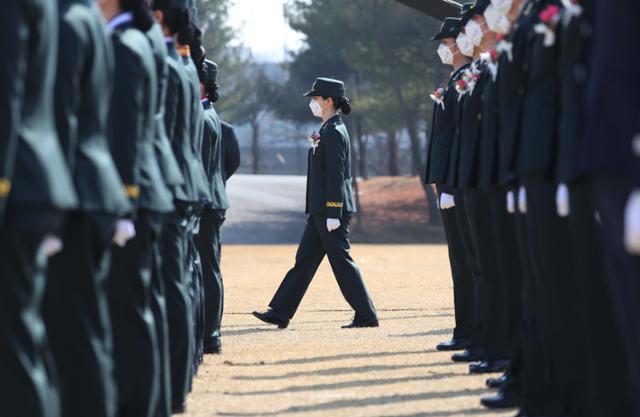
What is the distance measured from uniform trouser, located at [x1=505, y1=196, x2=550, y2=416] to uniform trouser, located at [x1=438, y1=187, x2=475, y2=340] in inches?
147

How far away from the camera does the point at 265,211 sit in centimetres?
4769

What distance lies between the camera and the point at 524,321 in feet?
24.4

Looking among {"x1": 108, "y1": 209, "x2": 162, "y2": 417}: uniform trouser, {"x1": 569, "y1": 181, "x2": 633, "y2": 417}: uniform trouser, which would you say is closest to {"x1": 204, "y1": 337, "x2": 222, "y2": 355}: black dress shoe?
{"x1": 108, "y1": 209, "x2": 162, "y2": 417}: uniform trouser

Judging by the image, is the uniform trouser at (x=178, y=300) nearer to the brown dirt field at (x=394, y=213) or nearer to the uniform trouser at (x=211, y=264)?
the uniform trouser at (x=211, y=264)

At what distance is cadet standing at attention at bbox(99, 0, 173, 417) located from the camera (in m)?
6.23

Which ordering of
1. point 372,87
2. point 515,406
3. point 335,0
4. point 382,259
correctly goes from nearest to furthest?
point 515,406, point 382,259, point 335,0, point 372,87

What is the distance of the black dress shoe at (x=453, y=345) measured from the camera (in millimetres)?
11070

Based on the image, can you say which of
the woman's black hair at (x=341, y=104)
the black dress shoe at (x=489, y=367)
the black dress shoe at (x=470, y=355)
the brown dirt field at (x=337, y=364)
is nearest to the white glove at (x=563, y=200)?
the brown dirt field at (x=337, y=364)

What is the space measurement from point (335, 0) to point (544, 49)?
36.1m

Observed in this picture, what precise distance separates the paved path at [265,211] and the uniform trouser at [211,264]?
91.6 feet

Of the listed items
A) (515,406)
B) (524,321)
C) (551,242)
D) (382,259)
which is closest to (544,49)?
(551,242)

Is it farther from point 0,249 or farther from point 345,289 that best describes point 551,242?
point 345,289

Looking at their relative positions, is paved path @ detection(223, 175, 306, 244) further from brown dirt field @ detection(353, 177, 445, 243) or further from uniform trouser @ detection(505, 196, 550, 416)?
uniform trouser @ detection(505, 196, 550, 416)

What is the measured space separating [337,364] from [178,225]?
9.09 feet
